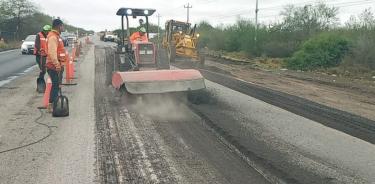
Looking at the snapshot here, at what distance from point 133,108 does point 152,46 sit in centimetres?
418

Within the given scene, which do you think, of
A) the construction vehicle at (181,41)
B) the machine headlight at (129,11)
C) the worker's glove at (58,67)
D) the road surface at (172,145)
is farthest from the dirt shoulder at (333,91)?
the worker's glove at (58,67)

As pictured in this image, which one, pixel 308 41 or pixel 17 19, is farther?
pixel 17 19

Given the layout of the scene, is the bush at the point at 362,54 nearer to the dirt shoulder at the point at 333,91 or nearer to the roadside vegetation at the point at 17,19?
the dirt shoulder at the point at 333,91

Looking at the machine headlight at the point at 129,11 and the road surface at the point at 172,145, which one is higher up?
the machine headlight at the point at 129,11

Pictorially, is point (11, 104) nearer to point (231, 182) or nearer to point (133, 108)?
point (133, 108)

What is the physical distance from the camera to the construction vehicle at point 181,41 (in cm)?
2641

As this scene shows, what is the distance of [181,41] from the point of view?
26859 mm

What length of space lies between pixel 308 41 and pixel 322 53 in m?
2.41

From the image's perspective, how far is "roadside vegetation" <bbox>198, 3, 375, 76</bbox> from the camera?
2416 centimetres

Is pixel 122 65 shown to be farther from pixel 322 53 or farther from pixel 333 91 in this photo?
pixel 322 53

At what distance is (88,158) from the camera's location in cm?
637

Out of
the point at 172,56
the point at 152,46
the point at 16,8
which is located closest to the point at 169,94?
the point at 152,46

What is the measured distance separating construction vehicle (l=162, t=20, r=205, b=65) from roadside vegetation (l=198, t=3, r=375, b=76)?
5520 mm

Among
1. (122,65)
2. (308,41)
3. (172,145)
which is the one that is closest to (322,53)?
(308,41)
